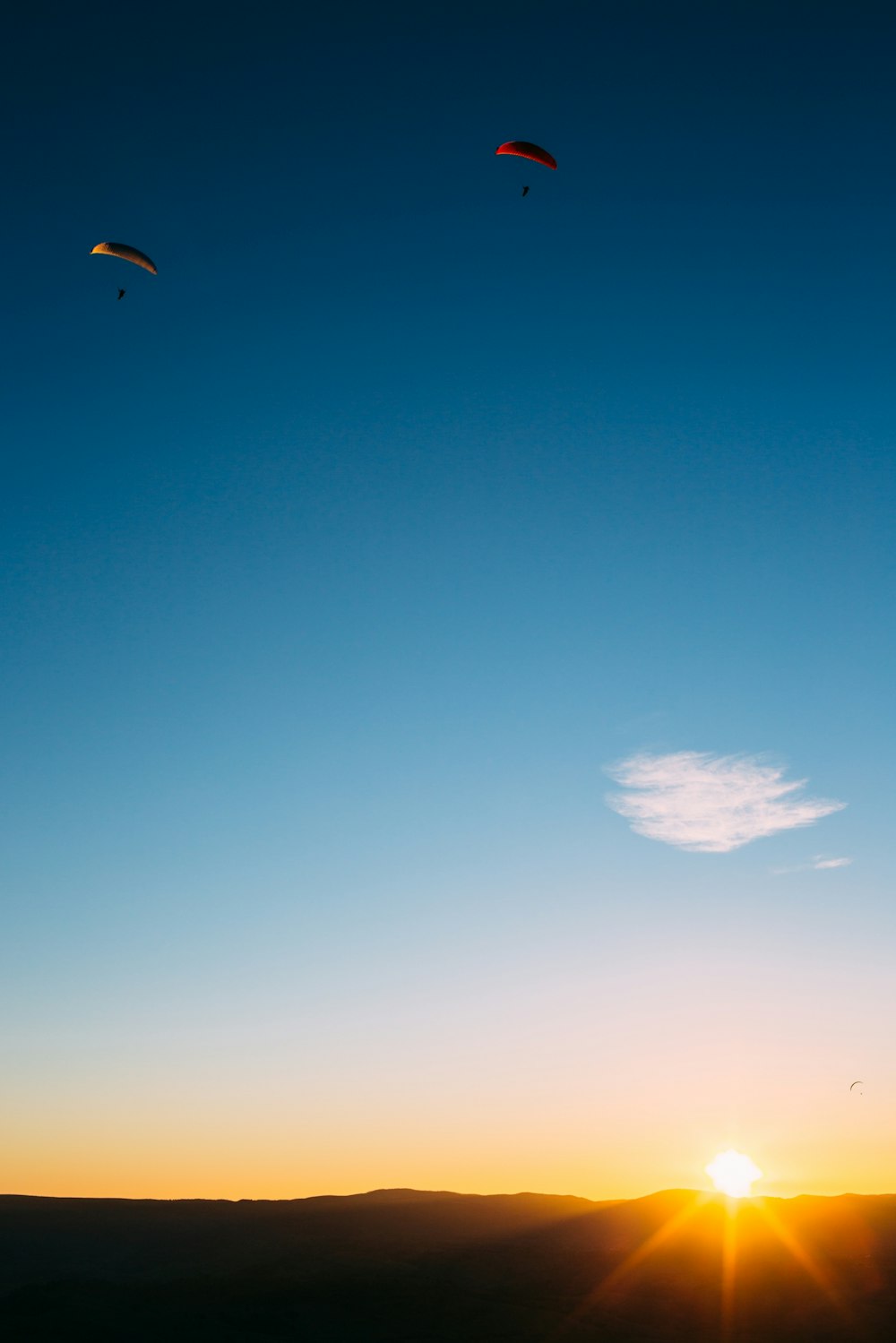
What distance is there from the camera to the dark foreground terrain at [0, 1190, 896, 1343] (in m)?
28.5

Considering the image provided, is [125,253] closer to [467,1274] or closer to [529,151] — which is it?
[529,151]

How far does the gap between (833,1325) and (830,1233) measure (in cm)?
974

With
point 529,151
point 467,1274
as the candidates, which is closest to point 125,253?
point 529,151

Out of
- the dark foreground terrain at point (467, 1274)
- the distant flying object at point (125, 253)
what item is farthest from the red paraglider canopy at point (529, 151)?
the dark foreground terrain at point (467, 1274)

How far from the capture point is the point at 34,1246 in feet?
140

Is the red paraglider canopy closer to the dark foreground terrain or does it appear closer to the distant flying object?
the distant flying object

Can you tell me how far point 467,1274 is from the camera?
3397cm

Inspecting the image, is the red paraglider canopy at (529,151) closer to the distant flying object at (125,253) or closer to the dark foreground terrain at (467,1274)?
the distant flying object at (125,253)

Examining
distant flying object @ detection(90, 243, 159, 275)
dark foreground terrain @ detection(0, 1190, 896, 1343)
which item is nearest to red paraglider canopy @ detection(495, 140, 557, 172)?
distant flying object @ detection(90, 243, 159, 275)

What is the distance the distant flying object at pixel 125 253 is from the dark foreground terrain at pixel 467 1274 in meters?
39.1

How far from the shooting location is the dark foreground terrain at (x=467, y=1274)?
28.5 meters

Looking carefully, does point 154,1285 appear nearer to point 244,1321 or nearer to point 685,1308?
point 244,1321

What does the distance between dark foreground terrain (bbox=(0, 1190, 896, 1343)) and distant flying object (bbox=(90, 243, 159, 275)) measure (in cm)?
3915

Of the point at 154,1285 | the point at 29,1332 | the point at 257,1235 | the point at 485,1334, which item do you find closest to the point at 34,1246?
the point at 257,1235
